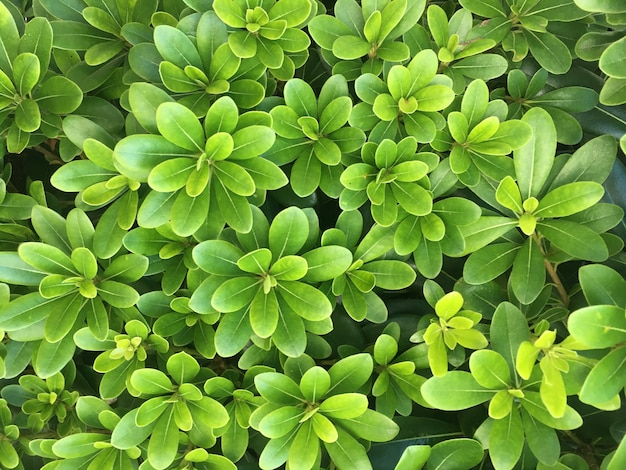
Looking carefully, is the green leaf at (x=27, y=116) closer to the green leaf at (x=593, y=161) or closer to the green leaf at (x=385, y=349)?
the green leaf at (x=385, y=349)

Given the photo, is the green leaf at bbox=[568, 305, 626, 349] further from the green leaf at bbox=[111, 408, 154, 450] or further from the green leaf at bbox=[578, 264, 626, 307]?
the green leaf at bbox=[111, 408, 154, 450]

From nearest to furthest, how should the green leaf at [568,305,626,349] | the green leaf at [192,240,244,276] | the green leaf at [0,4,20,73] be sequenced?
the green leaf at [568,305,626,349] → the green leaf at [192,240,244,276] → the green leaf at [0,4,20,73]

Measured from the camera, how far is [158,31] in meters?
0.79

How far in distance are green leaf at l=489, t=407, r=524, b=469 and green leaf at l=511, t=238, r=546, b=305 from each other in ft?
0.62

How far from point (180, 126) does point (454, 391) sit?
0.59 meters

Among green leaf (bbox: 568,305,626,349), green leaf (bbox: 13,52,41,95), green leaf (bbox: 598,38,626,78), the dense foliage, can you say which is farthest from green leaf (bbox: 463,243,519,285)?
green leaf (bbox: 13,52,41,95)

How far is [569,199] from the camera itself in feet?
2.72

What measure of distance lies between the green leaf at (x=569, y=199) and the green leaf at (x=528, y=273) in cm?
7

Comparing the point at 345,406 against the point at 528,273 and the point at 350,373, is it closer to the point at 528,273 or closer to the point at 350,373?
the point at 350,373

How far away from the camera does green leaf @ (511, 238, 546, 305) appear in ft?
2.77

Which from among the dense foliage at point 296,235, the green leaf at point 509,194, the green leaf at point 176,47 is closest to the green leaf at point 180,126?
the dense foliage at point 296,235

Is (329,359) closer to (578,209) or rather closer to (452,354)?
(452,354)

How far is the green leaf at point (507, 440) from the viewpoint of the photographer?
2.49 feet

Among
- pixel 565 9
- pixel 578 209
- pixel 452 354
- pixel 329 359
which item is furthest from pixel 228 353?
pixel 565 9
